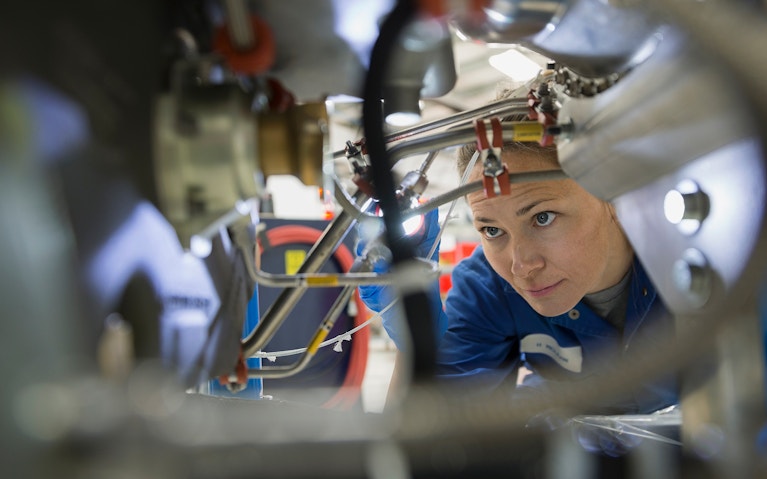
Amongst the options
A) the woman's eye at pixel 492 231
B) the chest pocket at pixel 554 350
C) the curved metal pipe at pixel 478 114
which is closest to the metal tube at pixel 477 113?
the curved metal pipe at pixel 478 114

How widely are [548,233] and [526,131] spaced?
1.66ft

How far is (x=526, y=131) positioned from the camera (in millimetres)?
554

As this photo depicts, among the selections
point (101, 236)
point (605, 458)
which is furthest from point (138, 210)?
point (605, 458)

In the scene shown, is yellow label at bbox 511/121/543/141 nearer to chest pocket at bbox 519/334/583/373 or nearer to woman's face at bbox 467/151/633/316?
woman's face at bbox 467/151/633/316

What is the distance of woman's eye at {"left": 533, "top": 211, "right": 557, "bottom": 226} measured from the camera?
40.4 inches

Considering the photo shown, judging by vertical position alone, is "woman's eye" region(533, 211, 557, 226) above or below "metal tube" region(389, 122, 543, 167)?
above

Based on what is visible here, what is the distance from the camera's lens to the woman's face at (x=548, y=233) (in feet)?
3.32

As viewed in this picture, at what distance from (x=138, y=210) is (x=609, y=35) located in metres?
0.31

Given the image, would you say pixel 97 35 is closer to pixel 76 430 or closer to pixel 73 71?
pixel 73 71

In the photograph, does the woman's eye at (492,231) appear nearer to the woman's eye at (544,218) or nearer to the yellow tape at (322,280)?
the woman's eye at (544,218)

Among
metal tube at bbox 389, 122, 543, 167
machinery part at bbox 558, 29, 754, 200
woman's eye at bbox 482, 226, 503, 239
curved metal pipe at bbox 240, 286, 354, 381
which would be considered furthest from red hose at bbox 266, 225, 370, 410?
machinery part at bbox 558, 29, 754, 200

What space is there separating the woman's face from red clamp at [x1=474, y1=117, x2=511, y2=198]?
16.2 inches

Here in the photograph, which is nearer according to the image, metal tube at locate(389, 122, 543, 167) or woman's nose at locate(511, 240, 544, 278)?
metal tube at locate(389, 122, 543, 167)

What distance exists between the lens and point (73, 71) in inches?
11.1
